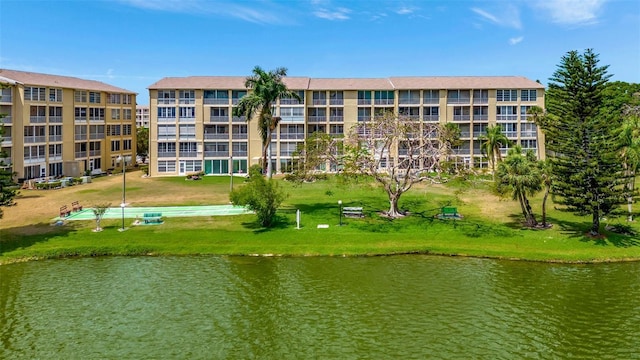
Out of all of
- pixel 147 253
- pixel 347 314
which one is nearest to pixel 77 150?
pixel 147 253

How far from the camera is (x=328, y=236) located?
3641 cm

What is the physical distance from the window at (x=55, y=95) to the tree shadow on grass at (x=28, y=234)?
35032 millimetres

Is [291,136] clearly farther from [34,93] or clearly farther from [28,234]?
[28,234]

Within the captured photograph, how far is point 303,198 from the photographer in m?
52.6

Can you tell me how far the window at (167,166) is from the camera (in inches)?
2963

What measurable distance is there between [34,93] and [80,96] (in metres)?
8.89

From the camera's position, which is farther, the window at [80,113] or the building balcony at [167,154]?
the building balcony at [167,154]

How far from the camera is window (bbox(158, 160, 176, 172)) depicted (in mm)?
75250

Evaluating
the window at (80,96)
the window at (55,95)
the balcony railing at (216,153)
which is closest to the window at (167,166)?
the balcony railing at (216,153)

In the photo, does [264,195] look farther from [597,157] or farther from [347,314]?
[597,157]

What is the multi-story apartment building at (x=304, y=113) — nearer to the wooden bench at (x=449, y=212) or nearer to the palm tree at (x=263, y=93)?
the palm tree at (x=263, y=93)

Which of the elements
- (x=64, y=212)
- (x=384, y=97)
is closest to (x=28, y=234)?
(x=64, y=212)

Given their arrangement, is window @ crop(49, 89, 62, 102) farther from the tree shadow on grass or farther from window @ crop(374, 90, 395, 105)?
window @ crop(374, 90, 395, 105)

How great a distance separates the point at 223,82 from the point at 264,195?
44275mm
